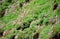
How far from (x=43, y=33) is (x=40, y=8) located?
179 inches

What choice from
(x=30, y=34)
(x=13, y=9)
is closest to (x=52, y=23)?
(x=30, y=34)

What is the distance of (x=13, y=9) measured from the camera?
24.8 metres

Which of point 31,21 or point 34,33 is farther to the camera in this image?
point 31,21

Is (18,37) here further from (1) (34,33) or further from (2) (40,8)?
(2) (40,8)

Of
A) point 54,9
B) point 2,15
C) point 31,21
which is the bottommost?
point 2,15

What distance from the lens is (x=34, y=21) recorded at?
662 inches

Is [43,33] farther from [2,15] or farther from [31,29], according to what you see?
[2,15]

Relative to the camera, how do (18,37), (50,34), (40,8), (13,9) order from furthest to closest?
(13,9) < (40,8) < (18,37) < (50,34)

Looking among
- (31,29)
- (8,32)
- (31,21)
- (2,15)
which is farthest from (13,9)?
(31,29)

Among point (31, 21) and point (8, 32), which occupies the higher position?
point (31, 21)

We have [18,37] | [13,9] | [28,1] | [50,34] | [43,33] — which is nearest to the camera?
[50,34]

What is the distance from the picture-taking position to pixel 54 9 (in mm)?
15703

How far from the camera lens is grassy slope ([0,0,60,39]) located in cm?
1419

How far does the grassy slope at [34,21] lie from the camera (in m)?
14.2
